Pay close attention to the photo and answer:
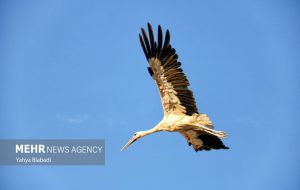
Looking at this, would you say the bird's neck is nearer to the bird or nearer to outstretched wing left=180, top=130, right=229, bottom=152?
the bird

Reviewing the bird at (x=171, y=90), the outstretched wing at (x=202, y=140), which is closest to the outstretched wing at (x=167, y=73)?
the bird at (x=171, y=90)

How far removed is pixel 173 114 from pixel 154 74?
1493 millimetres

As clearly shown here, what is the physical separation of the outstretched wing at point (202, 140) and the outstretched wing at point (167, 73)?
1502 mm

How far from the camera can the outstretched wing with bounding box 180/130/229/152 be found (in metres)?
19.9

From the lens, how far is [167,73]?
60.6ft

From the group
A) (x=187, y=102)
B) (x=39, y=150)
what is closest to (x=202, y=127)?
(x=187, y=102)

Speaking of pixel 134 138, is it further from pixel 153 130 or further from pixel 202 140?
pixel 202 140

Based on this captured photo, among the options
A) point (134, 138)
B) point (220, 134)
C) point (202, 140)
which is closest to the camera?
point (220, 134)

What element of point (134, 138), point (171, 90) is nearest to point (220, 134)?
point (171, 90)

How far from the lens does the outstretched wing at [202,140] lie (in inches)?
782

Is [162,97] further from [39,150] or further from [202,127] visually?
[39,150]

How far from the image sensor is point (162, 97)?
1878cm

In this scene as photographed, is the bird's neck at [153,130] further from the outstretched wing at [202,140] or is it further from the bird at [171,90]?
the outstretched wing at [202,140]

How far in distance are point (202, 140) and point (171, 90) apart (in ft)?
8.62
